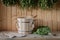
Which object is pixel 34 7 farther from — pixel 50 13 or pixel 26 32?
pixel 26 32

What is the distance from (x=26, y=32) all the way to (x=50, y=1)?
0.46 m

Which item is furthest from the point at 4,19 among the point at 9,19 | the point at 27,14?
the point at 27,14

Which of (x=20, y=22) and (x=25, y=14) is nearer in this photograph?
(x=20, y=22)

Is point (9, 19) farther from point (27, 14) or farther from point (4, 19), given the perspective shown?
point (27, 14)

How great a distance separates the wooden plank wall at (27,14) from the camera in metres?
1.76

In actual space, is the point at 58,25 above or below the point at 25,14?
below

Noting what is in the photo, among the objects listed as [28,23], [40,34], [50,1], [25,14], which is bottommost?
[40,34]

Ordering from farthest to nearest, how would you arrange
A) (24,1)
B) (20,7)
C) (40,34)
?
(20,7) → (24,1) → (40,34)

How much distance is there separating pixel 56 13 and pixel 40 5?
26 centimetres

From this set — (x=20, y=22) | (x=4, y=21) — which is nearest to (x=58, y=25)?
(x=20, y=22)

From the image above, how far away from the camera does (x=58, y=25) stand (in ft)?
5.85

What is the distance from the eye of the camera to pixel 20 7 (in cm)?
174

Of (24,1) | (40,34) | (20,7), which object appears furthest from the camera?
(20,7)

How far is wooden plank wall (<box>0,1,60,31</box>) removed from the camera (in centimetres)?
176
